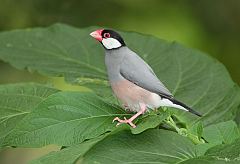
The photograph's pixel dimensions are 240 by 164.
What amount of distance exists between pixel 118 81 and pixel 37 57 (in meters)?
0.80

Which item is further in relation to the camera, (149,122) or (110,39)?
(110,39)

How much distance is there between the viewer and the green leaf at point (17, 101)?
6.82ft

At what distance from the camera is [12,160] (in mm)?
4566

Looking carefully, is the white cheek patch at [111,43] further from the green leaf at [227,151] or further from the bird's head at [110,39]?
the green leaf at [227,151]

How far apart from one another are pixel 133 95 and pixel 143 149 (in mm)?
551

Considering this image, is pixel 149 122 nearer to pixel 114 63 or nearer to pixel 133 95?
pixel 133 95

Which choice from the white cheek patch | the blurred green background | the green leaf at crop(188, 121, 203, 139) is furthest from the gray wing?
the blurred green background

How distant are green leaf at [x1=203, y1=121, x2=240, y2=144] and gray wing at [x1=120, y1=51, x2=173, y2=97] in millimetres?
259

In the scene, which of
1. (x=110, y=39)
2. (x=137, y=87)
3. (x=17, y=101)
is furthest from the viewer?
(x=110, y=39)

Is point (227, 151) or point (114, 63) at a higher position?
point (114, 63)

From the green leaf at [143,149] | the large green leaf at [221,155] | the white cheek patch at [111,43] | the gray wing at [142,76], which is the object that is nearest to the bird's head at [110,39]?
the white cheek patch at [111,43]

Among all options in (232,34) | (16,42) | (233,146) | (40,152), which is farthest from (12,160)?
(233,146)

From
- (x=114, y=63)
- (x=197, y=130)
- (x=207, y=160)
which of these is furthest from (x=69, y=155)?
(x=114, y=63)

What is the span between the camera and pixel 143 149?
174cm
